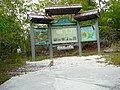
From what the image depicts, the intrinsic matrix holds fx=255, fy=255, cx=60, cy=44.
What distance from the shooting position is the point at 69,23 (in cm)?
1556

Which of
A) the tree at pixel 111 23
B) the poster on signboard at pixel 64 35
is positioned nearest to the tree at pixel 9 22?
the poster on signboard at pixel 64 35

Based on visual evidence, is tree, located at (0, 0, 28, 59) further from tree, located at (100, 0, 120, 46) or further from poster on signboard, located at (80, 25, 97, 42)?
tree, located at (100, 0, 120, 46)

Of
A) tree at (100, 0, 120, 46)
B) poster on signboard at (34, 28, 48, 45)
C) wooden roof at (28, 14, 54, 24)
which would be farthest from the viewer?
tree at (100, 0, 120, 46)

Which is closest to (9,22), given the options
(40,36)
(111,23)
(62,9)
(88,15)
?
(40,36)

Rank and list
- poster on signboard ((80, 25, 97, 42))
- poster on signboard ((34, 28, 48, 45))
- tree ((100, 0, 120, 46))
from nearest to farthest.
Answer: poster on signboard ((34, 28, 48, 45)), poster on signboard ((80, 25, 97, 42)), tree ((100, 0, 120, 46))

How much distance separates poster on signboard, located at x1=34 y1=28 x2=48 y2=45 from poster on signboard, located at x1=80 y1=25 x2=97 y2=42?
88.6 inches

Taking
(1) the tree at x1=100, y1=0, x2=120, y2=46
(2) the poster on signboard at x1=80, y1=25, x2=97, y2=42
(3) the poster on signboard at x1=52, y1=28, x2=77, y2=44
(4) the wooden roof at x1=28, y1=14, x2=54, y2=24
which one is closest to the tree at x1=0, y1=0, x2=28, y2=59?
(4) the wooden roof at x1=28, y1=14, x2=54, y2=24

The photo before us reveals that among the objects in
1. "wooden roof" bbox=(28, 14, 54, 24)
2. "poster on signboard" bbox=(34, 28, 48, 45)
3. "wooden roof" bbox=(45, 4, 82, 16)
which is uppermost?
"wooden roof" bbox=(45, 4, 82, 16)

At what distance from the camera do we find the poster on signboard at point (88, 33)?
50.8 ft

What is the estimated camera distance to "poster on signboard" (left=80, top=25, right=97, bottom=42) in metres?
15.5

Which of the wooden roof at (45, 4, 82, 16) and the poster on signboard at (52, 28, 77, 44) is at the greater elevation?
the wooden roof at (45, 4, 82, 16)

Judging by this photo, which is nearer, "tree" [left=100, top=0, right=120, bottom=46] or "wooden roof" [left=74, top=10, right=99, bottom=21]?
Result: "wooden roof" [left=74, top=10, right=99, bottom=21]

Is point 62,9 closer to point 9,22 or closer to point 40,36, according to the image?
point 40,36

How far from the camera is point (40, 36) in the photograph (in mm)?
15281
